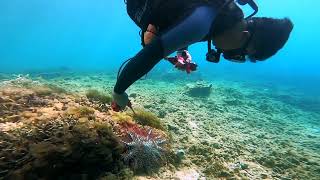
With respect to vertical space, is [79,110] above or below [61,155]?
above

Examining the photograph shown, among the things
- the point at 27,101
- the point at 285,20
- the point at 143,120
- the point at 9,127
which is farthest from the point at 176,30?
the point at 27,101

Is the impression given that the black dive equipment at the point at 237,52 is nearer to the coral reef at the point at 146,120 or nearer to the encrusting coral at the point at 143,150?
the encrusting coral at the point at 143,150

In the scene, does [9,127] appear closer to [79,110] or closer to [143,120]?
[79,110]

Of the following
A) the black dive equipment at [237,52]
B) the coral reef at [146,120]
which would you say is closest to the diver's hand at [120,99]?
the black dive equipment at [237,52]

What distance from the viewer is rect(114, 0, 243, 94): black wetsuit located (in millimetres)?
2420

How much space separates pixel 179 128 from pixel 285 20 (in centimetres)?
518

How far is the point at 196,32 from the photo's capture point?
244 centimetres

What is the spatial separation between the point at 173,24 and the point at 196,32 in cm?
20

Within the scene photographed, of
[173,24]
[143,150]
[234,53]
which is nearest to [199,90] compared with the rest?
[143,150]

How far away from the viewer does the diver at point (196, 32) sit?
2.44 meters

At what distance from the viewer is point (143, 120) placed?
6.52 metres

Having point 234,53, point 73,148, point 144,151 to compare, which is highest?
point 234,53

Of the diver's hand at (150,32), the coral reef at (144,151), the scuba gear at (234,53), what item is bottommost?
the coral reef at (144,151)

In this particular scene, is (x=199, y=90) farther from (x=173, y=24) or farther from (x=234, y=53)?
(x=173, y=24)
